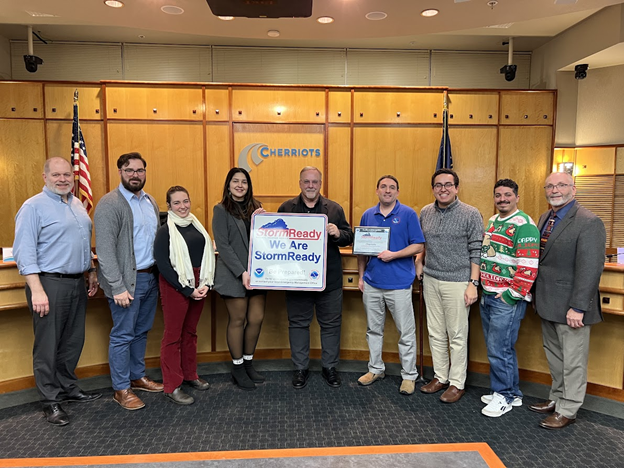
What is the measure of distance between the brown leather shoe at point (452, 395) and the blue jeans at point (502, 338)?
0.26 meters

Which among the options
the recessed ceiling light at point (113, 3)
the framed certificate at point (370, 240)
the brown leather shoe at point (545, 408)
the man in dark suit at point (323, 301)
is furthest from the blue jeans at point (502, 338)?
the recessed ceiling light at point (113, 3)

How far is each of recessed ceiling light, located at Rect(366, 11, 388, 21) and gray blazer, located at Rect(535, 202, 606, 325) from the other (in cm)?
219

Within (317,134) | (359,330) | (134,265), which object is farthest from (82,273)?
(317,134)

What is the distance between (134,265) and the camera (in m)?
2.96

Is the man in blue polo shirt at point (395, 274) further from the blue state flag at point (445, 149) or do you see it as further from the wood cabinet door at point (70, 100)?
the wood cabinet door at point (70, 100)

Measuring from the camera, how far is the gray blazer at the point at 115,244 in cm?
284

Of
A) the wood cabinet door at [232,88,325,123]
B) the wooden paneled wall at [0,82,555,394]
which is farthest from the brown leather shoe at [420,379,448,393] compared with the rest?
the wood cabinet door at [232,88,325,123]

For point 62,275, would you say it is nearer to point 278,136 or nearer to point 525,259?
point 525,259

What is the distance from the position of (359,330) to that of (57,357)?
255 cm

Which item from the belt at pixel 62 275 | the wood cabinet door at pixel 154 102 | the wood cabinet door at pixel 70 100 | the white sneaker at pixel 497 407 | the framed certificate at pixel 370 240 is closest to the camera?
the belt at pixel 62 275

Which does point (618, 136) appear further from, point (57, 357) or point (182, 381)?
point (57, 357)

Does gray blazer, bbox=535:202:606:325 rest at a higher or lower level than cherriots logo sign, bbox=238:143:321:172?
lower

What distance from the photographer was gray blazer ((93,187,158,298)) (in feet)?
9.32

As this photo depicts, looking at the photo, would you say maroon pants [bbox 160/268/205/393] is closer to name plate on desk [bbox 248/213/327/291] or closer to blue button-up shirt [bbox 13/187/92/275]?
name plate on desk [bbox 248/213/327/291]
